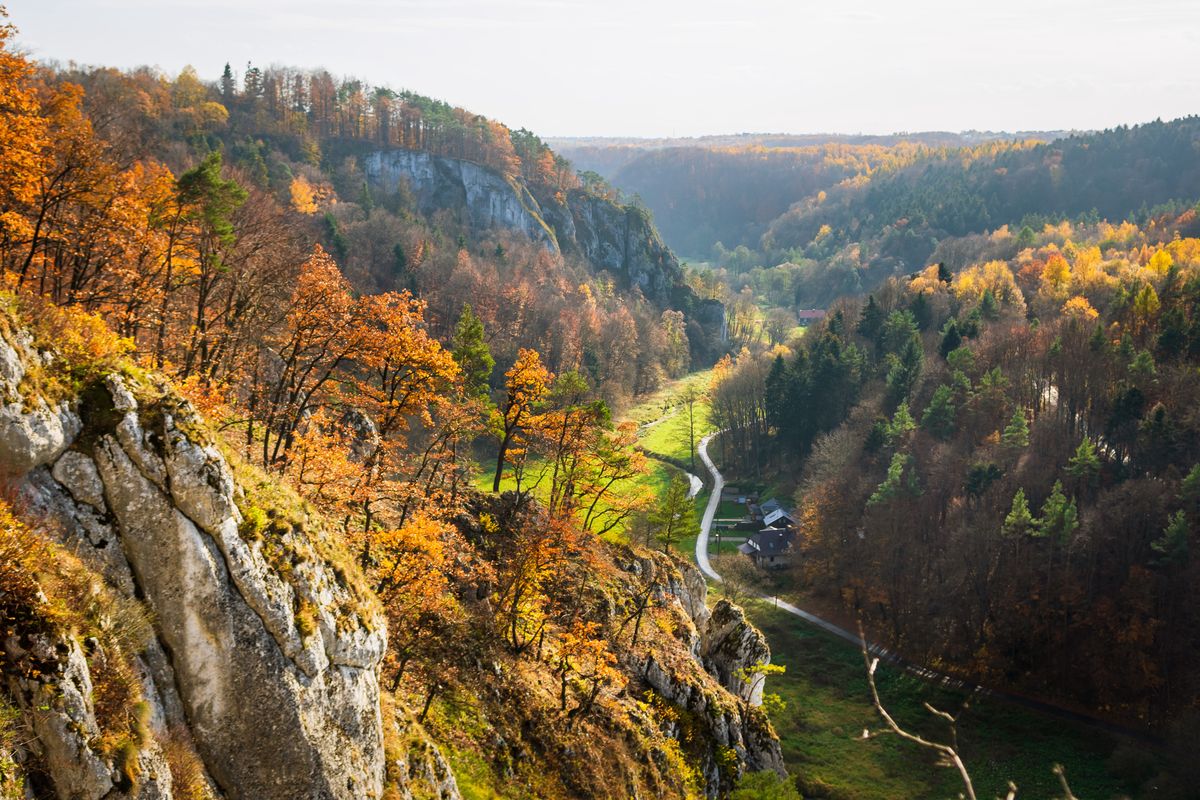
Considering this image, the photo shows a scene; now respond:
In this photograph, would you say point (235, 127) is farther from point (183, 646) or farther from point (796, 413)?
point (183, 646)

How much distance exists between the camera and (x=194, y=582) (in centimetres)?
1292

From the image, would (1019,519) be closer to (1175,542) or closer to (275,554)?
(1175,542)

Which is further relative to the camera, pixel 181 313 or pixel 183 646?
pixel 181 313

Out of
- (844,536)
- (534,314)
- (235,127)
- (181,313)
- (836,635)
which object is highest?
(235,127)

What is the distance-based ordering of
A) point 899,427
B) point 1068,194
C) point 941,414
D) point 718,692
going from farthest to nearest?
point 1068,194 → point 899,427 → point 941,414 → point 718,692

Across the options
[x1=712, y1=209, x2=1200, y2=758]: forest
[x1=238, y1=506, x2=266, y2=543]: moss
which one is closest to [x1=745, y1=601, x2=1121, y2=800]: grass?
[x1=712, y1=209, x2=1200, y2=758]: forest

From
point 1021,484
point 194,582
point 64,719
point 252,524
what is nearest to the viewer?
point 64,719

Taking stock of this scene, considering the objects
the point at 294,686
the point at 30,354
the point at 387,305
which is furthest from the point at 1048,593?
the point at 30,354

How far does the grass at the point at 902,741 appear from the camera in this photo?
44.2 metres

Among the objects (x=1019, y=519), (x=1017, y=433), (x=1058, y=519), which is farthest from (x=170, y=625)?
(x=1017, y=433)

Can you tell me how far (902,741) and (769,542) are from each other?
90.6 feet

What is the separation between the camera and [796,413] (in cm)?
9375

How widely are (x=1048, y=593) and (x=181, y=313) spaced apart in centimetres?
5660

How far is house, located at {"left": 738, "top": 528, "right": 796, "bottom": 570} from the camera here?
74.9 meters
